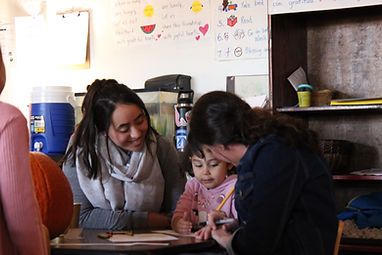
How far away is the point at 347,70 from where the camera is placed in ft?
10.2

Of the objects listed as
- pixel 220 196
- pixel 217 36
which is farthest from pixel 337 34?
pixel 220 196

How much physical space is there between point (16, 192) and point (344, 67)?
7.28 feet

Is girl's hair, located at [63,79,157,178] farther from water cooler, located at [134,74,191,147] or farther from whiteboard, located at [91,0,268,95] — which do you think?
whiteboard, located at [91,0,268,95]

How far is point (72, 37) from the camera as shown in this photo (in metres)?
3.73

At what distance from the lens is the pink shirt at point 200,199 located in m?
2.18

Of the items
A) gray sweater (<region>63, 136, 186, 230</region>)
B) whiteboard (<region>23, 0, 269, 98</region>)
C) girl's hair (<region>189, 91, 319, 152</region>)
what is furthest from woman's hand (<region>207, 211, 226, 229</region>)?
whiteboard (<region>23, 0, 269, 98</region>)

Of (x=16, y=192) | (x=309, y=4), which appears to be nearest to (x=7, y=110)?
(x=16, y=192)

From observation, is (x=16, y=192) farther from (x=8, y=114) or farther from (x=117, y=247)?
(x=117, y=247)

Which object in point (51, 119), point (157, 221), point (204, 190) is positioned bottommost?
point (157, 221)

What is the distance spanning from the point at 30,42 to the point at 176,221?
220 cm

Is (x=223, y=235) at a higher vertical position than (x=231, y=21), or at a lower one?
lower

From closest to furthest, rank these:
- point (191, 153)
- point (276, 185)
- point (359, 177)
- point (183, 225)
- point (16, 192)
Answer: point (16, 192) → point (276, 185) → point (183, 225) → point (191, 153) → point (359, 177)

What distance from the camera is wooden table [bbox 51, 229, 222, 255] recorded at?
1537 millimetres

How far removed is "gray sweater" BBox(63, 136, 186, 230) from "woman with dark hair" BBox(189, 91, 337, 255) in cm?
54
